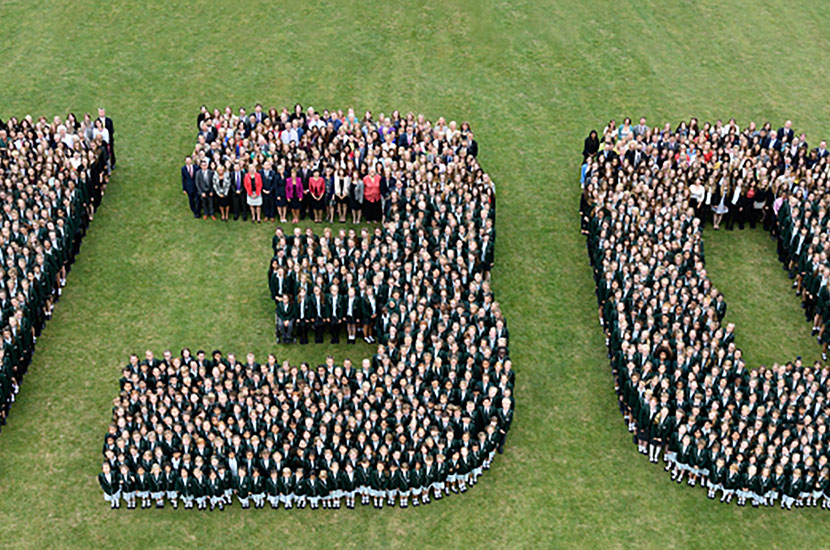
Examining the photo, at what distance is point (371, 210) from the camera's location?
3027 centimetres

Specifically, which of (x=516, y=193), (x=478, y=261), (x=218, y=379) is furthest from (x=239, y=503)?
(x=516, y=193)

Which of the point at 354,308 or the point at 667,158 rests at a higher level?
the point at 667,158

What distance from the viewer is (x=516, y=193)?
32.5 metres

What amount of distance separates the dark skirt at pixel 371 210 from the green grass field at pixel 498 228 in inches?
121

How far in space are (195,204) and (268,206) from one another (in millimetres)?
2093

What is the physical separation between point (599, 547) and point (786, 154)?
14.8 m

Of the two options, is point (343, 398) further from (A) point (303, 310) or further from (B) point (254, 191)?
(B) point (254, 191)

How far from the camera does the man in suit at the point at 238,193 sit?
2950cm

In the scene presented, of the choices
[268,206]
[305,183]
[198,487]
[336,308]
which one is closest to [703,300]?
[336,308]

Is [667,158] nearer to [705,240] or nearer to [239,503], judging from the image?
[705,240]

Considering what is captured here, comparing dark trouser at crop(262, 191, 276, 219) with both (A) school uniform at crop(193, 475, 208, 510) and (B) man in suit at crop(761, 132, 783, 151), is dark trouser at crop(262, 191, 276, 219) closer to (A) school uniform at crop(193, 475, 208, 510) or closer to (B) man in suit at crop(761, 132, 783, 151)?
(A) school uniform at crop(193, 475, 208, 510)

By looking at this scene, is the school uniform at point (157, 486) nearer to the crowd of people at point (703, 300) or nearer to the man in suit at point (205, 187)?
the crowd of people at point (703, 300)

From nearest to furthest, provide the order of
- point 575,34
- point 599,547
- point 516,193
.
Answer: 1. point 599,547
2. point 516,193
3. point 575,34

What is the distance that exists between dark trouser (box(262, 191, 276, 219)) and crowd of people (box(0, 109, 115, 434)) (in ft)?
16.0
